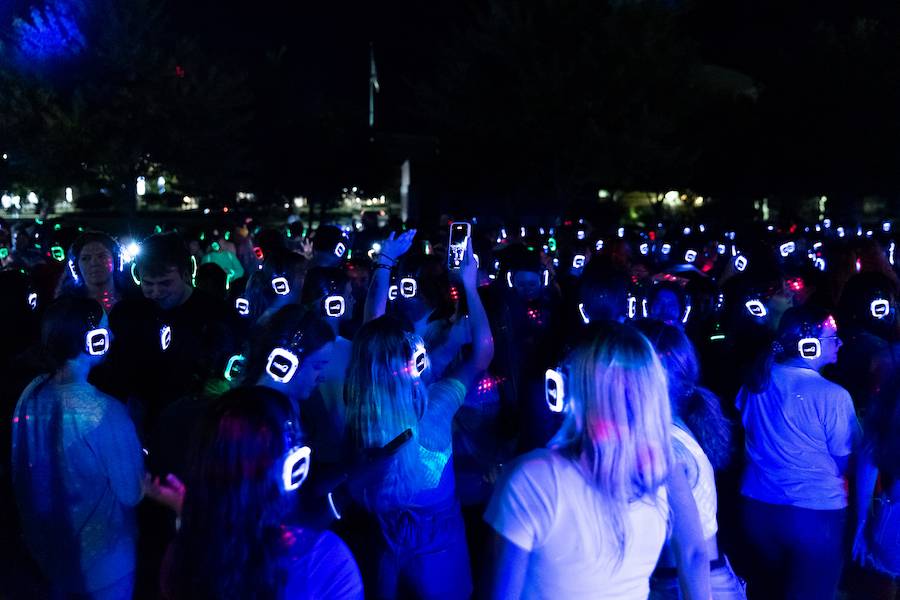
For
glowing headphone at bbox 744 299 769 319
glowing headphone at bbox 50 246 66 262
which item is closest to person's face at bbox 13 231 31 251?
glowing headphone at bbox 50 246 66 262

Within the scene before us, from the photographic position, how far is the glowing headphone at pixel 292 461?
2.05m

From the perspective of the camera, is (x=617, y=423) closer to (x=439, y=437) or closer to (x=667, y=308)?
(x=439, y=437)

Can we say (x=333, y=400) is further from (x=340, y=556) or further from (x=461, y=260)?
(x=340, y=556)

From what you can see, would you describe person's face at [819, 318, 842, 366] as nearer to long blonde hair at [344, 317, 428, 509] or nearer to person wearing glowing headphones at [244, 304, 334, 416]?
long blonde hair at [344, 317, 428, 509]

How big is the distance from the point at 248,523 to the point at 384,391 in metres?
1.18

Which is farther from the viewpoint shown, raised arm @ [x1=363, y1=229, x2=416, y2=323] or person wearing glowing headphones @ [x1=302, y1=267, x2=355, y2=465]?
raised arm @ [x1=363, y1=229, x2=416, y2=323]

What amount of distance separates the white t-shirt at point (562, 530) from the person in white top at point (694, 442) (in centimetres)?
46

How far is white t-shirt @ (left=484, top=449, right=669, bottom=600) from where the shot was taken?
208 centimetres

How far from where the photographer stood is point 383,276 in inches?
184

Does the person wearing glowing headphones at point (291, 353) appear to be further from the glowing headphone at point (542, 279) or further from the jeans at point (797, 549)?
the glowing headphone at point (542, 279)

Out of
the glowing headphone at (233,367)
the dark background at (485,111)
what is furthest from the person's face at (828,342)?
the dark background at (485,111)

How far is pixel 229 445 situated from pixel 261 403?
139mm

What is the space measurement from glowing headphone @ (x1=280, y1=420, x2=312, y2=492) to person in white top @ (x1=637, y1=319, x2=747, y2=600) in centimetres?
118

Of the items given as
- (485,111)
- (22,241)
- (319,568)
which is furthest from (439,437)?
(485,111)
